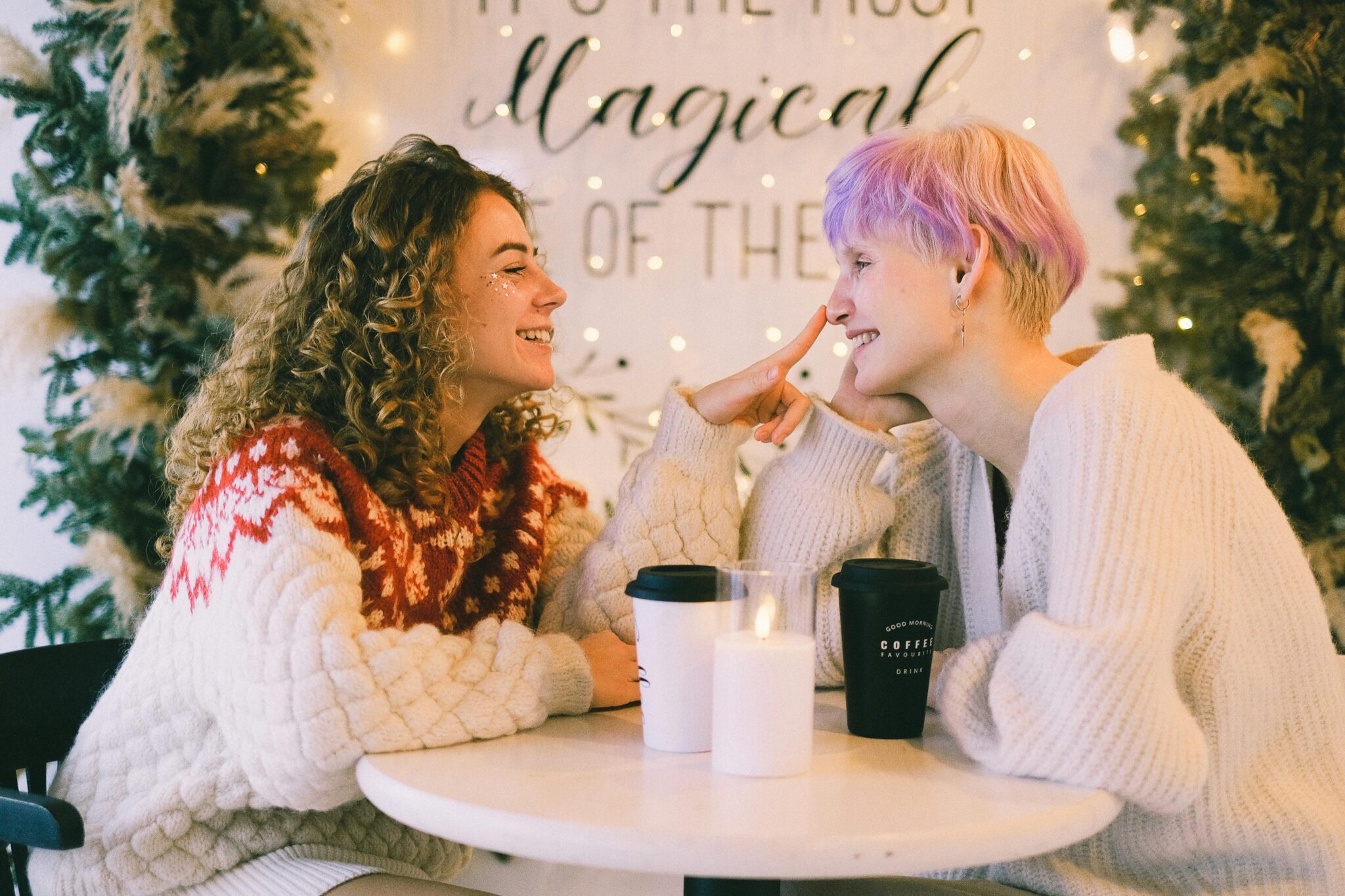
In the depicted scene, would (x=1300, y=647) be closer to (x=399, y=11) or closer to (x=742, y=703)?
(x=742, y=703)

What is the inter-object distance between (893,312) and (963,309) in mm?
92

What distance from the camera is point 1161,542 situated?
46.7 inches

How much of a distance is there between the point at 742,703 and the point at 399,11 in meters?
2.38

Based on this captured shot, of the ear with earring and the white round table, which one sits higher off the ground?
the ear with earring

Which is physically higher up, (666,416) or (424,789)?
(666,416)

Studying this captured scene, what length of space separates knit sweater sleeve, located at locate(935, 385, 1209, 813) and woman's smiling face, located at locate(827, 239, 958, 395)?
0.28 metres

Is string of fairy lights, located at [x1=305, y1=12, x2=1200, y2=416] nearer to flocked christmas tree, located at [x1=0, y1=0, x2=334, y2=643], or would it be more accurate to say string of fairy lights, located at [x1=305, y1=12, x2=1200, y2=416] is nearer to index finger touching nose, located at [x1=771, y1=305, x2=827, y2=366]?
flocked christmas tree, located at [x1=0, y1=0, x2=334, y2=643]

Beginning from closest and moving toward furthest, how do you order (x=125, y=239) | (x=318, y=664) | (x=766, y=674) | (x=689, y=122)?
(x=766, y=674)
(x=318, y=664)
(x=125, y=239)
(x=689, y=122)

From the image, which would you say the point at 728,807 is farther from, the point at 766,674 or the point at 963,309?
A: the point at 963,309

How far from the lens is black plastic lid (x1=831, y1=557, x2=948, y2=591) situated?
122 centimetres

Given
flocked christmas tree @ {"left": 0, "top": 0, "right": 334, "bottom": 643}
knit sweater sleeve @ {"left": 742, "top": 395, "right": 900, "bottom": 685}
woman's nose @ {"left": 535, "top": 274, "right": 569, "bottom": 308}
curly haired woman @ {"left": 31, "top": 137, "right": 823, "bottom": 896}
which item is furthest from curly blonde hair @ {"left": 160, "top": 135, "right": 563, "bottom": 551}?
flocked christmas tree @ {"left": 0, "top": 0, "right": 334, "bottom": 643}

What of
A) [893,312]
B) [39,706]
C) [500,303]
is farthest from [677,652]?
[39,706]

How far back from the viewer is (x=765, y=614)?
3.66 feet

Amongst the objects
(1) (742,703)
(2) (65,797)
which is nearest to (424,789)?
(1) (742,703)
